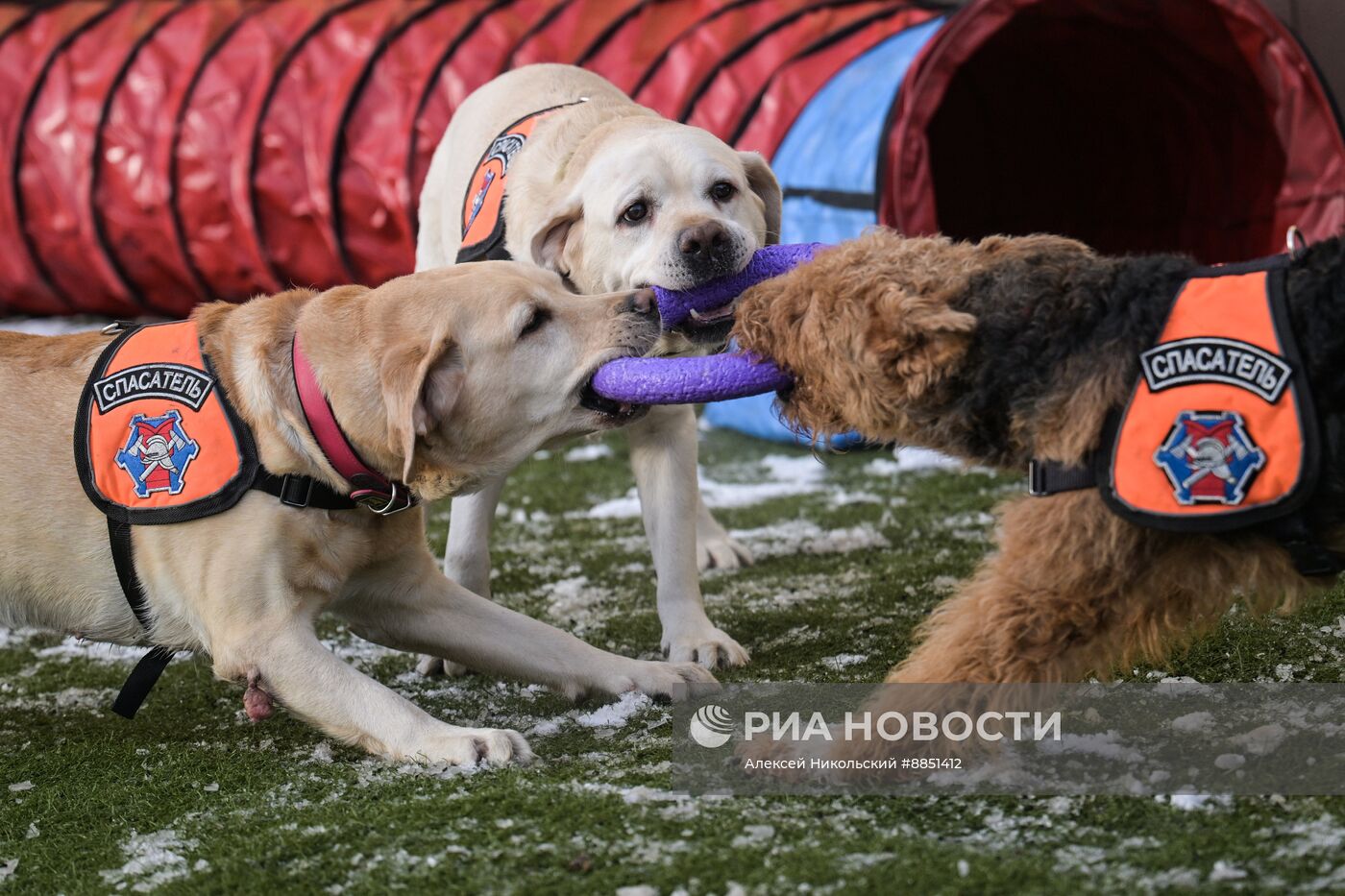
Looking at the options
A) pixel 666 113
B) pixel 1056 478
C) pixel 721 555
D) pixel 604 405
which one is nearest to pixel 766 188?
pixel 721 555

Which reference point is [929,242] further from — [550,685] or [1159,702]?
[550,685]

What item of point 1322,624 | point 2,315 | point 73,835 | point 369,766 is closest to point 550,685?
point 369,766

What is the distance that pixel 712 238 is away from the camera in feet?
13.0

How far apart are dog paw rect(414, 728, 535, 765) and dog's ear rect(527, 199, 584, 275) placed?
1.62 m

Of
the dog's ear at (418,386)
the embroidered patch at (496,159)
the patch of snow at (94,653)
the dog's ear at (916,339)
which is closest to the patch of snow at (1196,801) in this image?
the dog's ear at (916,339)

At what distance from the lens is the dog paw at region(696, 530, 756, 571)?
201 inches

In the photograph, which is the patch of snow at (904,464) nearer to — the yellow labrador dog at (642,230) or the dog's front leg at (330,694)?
the yellow labrador dog at (642,230)

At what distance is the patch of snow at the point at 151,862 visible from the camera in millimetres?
2664

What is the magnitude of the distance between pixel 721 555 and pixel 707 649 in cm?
126

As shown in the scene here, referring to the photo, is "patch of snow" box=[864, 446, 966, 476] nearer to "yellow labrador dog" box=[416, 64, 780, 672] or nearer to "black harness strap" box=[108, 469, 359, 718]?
"yellow labrador dog" box=[416, 64, 780, 672]

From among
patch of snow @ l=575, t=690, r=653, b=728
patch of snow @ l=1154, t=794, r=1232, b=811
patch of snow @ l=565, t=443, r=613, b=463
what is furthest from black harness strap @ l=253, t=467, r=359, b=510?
patch of snow @ l=565, t=443, r=613, b=463

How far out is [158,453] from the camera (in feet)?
10.9

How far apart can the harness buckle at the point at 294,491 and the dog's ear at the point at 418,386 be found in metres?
0.23

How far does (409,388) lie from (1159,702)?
1.82m
